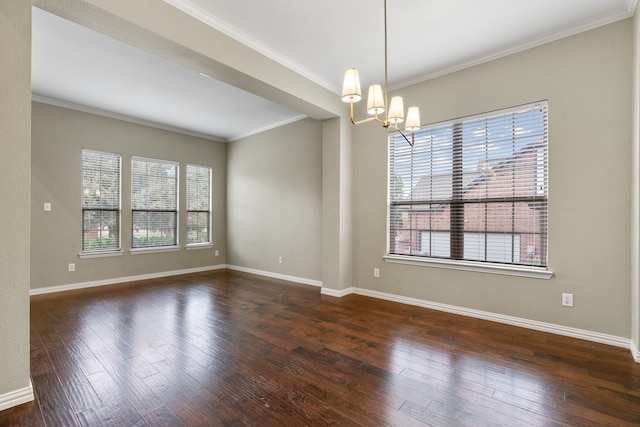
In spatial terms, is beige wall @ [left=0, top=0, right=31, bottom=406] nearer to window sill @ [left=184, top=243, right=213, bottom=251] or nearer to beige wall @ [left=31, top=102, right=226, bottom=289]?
beige wall @ [left=31, top=102, right=226, bottom=289]

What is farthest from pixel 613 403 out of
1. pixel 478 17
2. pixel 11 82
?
pixel 11 82

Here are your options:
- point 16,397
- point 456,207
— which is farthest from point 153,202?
point 456,207

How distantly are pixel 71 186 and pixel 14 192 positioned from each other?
357cm

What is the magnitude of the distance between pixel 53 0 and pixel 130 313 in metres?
3.12

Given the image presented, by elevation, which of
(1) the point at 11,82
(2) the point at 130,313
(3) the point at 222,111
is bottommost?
(2) the point at 130,313

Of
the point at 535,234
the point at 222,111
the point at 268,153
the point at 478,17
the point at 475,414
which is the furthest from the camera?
the point at 268,153

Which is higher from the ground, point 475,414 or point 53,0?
point 53,0

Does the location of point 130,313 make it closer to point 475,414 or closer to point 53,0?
point 53,0

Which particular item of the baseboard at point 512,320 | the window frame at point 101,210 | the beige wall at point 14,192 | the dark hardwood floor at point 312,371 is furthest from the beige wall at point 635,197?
the window frame at point 101,210

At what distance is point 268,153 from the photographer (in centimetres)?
588

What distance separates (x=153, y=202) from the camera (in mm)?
5699

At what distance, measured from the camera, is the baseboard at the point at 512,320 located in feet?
8.74

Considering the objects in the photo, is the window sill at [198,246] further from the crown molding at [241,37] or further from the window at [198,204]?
the crown molding at [241,37]

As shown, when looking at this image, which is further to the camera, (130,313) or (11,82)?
(130,313)
